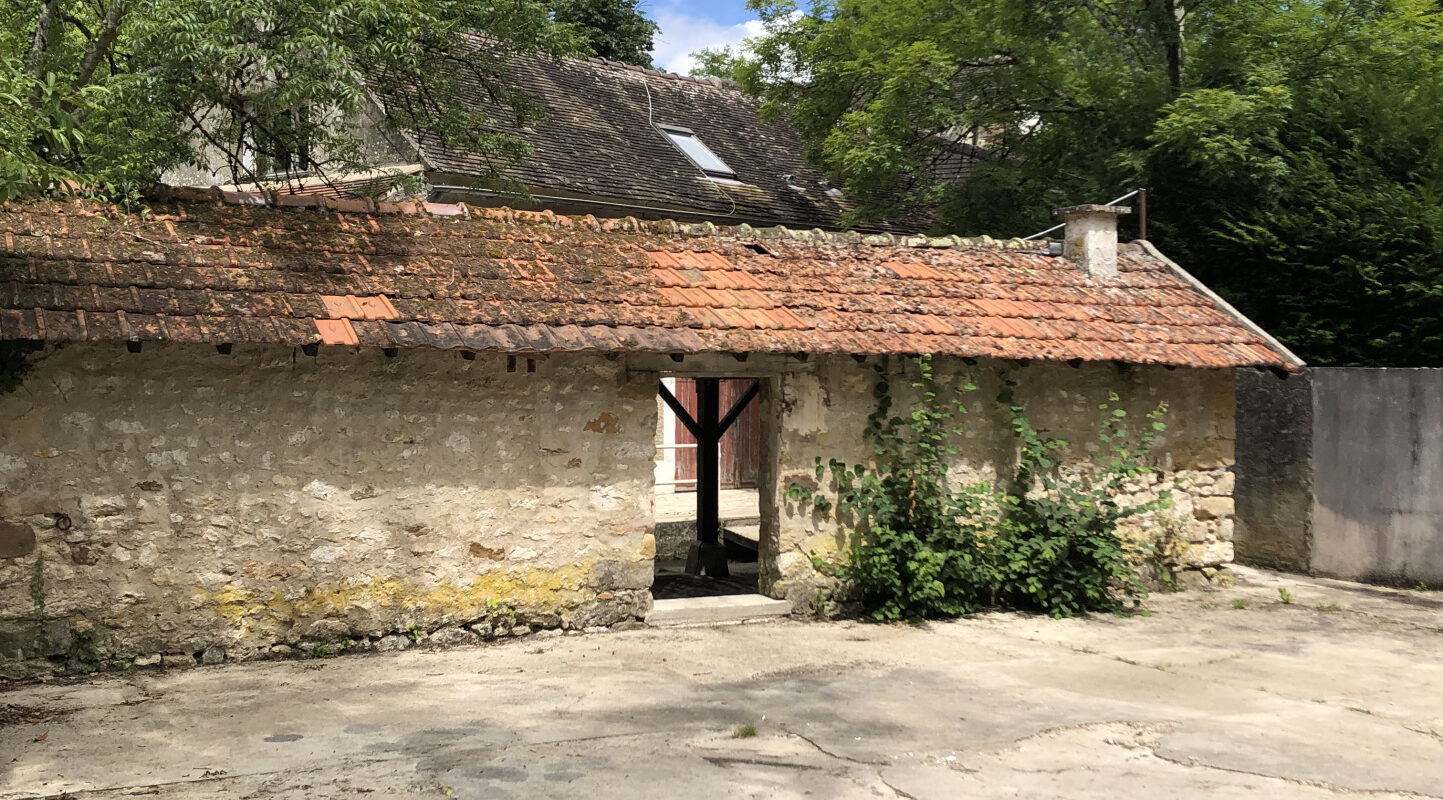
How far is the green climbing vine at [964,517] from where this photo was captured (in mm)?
8438

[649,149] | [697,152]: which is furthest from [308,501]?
[697,152]

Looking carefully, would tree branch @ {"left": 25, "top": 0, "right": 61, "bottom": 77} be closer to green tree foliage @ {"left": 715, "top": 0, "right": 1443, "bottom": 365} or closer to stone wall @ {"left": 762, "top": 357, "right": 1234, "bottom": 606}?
stone wall @ {"left": 762, "top": 357, "right": 1234, "bottom": 606}

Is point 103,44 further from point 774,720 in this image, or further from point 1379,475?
point 1379,475

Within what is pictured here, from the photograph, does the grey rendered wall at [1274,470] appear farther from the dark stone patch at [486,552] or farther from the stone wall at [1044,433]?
the dark stone patch at [486,552]

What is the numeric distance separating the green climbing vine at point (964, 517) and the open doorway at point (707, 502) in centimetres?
85

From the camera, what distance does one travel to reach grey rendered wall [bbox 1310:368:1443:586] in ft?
33.4

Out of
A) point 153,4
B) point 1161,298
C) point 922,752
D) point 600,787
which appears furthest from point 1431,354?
point 153,4

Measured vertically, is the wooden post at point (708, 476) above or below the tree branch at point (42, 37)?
below

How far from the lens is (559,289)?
7.78 metres

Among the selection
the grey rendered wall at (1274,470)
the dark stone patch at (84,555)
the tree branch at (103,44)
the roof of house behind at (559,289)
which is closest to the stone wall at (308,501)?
the dark stone patch at (84,555)

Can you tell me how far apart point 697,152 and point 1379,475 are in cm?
1103

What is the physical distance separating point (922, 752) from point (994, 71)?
12.7 meters

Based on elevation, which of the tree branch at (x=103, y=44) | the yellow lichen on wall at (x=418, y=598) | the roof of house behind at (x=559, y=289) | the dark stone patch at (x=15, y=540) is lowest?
the yellow lichen on wall at (x=418, y=598)

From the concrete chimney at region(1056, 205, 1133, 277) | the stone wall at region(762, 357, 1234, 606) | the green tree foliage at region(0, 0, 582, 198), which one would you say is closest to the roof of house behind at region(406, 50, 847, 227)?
the green tree foliage at region(0, 0, 582, 198)
